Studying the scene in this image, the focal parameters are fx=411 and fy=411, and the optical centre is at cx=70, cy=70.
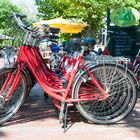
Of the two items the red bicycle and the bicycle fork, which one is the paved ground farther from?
the bicycle fork

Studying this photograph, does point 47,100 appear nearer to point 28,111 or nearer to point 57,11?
point 28,111

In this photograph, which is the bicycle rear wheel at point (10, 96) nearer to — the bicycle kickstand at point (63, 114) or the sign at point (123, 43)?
the bicycle kickstand at point (63, 114)

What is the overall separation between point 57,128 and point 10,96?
2.26 feet

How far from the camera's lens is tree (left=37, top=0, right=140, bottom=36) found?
2245cm

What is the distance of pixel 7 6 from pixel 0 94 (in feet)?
174

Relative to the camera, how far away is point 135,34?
30.8 feet

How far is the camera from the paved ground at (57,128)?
15.1 ft

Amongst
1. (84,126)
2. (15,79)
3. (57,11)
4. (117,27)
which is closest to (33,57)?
(15,79)

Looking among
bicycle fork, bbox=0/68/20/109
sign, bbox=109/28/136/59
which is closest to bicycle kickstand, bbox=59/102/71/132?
bicycle fork, bbox=0/68/20/109

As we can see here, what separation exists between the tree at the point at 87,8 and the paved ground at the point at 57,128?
55.5 feet

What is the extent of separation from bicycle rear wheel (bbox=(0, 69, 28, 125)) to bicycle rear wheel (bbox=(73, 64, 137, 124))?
0.66 meters

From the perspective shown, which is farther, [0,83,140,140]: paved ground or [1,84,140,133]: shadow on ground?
[1,84,140,133]: shadow on ground

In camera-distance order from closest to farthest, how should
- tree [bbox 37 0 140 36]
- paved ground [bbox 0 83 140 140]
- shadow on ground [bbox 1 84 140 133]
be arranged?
1. paved ground [bbox 0 83 140 140]
2. shadow on ground [bbox 1 84 140 133]
3. tree [bbox 37 0 140 36]

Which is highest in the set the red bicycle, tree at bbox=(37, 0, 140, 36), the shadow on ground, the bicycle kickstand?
tree at bbox=(37, 0, 140, 36)
